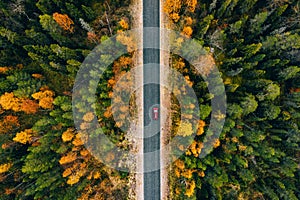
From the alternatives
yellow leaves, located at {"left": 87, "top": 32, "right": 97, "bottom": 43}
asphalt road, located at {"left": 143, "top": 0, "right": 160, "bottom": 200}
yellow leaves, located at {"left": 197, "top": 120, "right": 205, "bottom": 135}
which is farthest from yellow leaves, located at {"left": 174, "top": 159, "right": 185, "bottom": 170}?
yellow leaves, located at {"left": 87, "top": 32, "right": 97, "bottom": 43}

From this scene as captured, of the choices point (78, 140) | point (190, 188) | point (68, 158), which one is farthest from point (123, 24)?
point (190, 188)

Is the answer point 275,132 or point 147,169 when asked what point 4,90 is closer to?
point 147,169

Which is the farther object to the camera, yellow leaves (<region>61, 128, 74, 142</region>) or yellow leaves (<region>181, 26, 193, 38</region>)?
yellow leaves (<region>181, 26, 193, 38</region>)

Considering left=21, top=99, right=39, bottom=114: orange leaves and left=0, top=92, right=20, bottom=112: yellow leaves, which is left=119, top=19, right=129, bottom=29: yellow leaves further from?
left=0, top=92, right=20, bottom=112: yellow leaves

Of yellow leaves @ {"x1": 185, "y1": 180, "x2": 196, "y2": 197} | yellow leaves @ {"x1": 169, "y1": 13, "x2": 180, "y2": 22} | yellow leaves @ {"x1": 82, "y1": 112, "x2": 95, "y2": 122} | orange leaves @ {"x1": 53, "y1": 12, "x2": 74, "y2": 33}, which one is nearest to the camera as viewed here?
orange leaves @ {"x1": 53, "y1": 12, "x2": 74, "y2": 33}

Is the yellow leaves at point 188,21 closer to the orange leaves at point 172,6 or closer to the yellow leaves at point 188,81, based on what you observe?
the orange leaves at point 172,6
